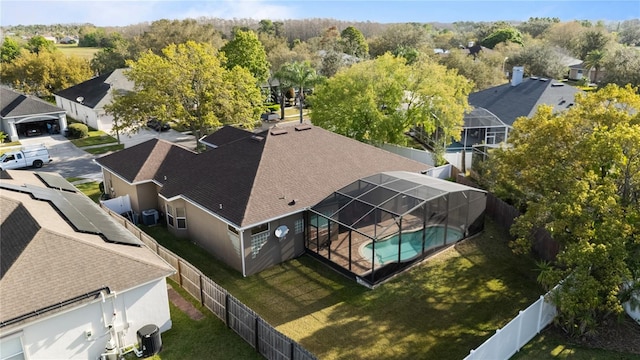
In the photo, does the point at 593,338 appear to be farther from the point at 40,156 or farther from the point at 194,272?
the point at 40,156

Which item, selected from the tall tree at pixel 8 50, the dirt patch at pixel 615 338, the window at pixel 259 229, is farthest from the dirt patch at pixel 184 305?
the tall tree at pixel 8 50

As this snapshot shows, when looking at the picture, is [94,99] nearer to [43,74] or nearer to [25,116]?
[25,116]

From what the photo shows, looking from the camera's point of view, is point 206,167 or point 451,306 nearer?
point 451,306

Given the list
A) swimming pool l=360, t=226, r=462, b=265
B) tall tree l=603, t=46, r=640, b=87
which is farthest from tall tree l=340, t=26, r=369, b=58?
swimming pool l=360, t=226, r=462, b=265

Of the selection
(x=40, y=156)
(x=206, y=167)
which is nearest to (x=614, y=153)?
(x=206, y=167)

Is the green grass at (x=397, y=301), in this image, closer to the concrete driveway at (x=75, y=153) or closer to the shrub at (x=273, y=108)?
the concrete driveway at (x=75, y=153)
